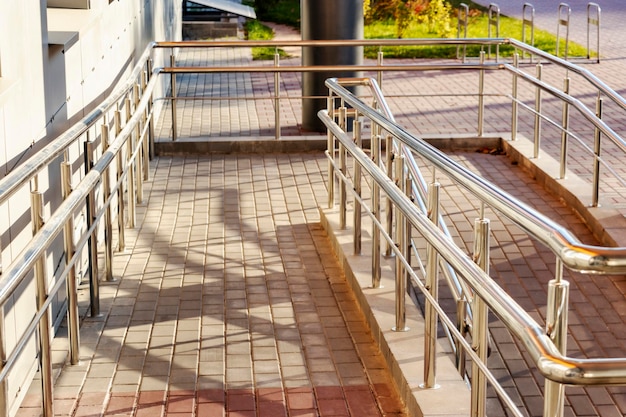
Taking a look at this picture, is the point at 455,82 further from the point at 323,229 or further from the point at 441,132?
the point at 323,229

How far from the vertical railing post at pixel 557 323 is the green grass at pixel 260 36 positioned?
17.2m

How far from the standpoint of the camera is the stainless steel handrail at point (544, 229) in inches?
93.7

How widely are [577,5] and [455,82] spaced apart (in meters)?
14.6

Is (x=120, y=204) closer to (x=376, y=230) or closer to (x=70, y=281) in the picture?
(x=376, y=230)

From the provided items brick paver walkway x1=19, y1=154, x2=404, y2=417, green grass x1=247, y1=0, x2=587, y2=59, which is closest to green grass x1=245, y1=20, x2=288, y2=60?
green grass x1=247, y1=0, x2=587, y2=59

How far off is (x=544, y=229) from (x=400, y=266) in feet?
8.13

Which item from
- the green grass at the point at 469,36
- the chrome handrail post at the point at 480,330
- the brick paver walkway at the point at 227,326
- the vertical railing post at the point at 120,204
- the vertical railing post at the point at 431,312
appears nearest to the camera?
the chrome handrail post at the point at 480,330

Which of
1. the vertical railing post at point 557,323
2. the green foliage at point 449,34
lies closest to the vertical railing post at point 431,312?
the vertical railing post at point 557,323

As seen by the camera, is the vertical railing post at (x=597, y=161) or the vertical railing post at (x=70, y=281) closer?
the vertical railing post at (x=70, y=281)

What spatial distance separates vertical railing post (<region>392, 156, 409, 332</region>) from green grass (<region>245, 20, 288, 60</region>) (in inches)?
567

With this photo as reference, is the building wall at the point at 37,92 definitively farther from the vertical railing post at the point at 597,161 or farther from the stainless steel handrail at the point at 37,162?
the vertical railing post at the point at 597,161

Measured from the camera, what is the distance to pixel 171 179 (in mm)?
9906

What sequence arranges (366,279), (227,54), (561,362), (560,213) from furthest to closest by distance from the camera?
1. (227,54)
2. (560,213)
3. (366,279)
4. (561,362)

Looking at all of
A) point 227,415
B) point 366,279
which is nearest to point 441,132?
point 366,279
